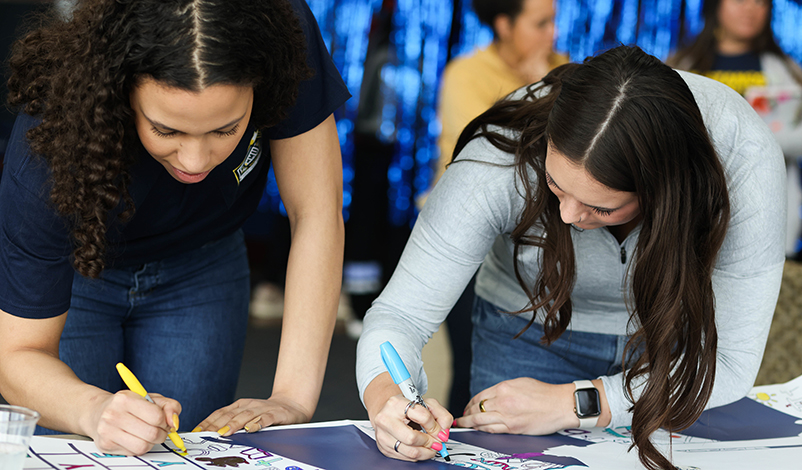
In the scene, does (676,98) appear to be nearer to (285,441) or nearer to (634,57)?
(634,57)

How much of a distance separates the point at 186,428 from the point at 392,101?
253 centimetres

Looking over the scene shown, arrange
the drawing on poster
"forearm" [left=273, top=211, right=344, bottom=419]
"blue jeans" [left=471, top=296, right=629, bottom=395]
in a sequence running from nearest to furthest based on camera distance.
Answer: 1. the drawing on poster
2. "forearm" [left=273, top=211, right=344, bottom=419]
3. "blue jeans" [left=471, top=296, right=629, bottom=395]

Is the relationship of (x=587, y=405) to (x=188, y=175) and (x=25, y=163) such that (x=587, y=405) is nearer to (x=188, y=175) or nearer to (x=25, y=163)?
(x=188, y=175)

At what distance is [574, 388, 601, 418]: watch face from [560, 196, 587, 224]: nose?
26 centimetres

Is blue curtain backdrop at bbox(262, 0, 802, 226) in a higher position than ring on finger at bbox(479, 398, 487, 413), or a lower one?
higher

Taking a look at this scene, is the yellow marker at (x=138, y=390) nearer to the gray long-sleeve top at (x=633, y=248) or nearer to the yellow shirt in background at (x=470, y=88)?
the gray long-sleeve top at (x=633, y=248)

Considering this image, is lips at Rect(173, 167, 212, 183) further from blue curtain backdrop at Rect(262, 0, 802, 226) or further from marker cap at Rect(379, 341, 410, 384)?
blue curtain backdrop at Rect(262, 0, 802, 226)

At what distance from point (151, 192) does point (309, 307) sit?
0.30m

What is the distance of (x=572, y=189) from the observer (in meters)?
0.96

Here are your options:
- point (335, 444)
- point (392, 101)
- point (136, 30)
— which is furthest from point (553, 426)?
point (392, 101)

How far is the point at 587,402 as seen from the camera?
105cm

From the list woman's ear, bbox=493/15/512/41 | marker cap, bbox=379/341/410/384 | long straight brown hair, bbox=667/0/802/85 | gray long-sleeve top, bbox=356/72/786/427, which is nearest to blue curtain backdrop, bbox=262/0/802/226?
long straight brown hair, bbox=667/0/802/85

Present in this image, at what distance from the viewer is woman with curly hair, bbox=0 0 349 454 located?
2.77 ft

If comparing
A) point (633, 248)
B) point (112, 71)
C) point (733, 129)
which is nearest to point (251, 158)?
point (112, 71)
